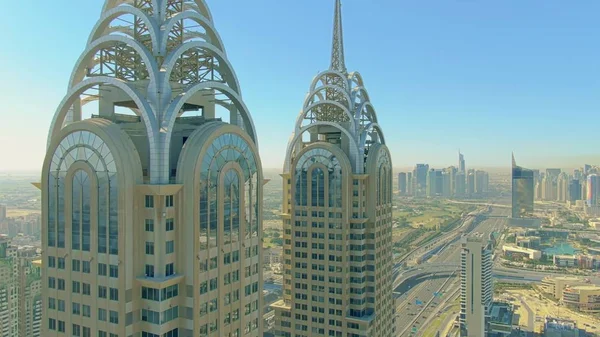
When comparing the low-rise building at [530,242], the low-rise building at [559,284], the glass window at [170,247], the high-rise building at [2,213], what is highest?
the glass window at [170,247]

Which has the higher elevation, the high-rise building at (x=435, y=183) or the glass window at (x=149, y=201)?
the glass window at (x=149, y=201)

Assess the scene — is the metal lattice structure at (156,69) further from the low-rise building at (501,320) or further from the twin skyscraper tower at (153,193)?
the low-rise building at (501,320)

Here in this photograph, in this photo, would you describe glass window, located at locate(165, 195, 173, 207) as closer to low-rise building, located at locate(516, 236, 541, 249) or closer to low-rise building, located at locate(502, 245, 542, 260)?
low-rise building, located at locate(502, 245, 542, 260)

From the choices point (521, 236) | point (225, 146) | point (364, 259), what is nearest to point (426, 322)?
point (364, 259)

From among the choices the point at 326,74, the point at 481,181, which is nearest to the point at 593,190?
the point at 481,181

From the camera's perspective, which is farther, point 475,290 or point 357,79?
point 475,290

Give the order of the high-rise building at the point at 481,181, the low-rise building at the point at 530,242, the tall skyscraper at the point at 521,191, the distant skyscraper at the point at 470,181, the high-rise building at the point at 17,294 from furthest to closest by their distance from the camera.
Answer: the distant skyscraper at the point at 470,181 → the high-rise building at the point at 481,181 → the tall skyscraper at the point at 521,191 → the low-rise building at the point at 530,242 → the high-rise building at the point at 17,294

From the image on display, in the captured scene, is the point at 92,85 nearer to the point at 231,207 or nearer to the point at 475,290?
the point at 231,207

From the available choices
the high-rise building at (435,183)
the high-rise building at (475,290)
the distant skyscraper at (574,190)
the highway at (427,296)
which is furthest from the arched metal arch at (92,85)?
the distant skyscraper at (574,190)
